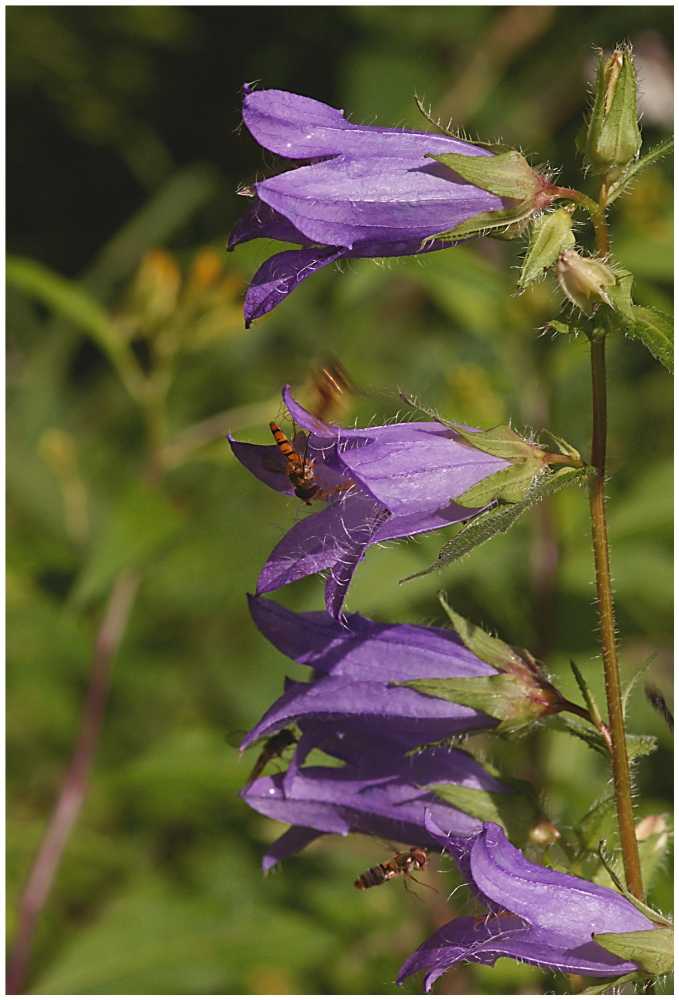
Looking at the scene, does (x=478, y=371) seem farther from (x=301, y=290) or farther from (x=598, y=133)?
(x=301, y=290)

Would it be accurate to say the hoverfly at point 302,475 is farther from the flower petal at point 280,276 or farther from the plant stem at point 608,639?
the plant stem at point 608,639

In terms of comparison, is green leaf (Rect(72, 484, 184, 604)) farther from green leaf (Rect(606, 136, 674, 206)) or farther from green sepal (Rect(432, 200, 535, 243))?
green leaf (Rect(606, 136, 674, 206))

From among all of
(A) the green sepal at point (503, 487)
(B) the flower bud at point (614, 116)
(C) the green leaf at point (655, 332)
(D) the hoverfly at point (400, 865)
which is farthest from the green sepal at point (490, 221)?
(D) the hoverfly at point (400, 865)

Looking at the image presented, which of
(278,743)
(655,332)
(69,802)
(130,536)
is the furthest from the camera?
(69,802)

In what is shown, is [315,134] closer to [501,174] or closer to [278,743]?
[501,174]

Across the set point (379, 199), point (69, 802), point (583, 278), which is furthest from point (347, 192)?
point (69, 802)
